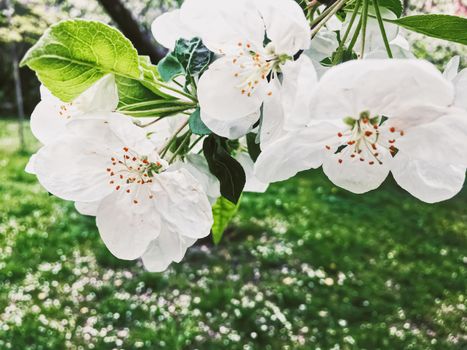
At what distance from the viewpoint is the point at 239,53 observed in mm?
467

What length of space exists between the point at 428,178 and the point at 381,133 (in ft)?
0.24

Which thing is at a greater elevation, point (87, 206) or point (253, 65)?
point (253, 65)

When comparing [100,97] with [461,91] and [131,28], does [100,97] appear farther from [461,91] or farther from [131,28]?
[131,28]

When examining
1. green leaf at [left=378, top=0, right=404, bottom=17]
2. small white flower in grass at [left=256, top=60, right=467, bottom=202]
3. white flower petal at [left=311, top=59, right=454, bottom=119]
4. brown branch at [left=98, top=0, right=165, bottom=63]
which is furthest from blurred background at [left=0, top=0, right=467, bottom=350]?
white flower petal at [left=311, top=59, right=454, bottom=119]

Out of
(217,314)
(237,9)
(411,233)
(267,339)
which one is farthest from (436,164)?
(411,233)

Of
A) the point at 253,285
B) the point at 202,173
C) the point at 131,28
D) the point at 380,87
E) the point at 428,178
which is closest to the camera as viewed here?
the point at 380,87

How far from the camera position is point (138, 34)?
323cm

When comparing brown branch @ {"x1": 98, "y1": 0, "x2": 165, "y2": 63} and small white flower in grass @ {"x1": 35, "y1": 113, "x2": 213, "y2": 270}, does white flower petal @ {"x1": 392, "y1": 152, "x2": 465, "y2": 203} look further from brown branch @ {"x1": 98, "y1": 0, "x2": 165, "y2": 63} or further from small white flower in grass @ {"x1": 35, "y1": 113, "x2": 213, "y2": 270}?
brown branch @ {"x1": 98, "y1": 0, "x2": 165, "y2": 63}

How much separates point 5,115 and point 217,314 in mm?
9337

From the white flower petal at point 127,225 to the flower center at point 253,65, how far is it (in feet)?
0.44

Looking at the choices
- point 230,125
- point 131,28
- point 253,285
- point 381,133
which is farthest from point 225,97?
point 253,285

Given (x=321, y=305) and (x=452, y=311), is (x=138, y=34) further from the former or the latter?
(x=452, y=311)

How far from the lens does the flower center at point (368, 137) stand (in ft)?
1.30

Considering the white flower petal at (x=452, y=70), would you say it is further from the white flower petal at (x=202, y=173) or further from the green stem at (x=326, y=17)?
the white flower petal at (x=202, y=173)
